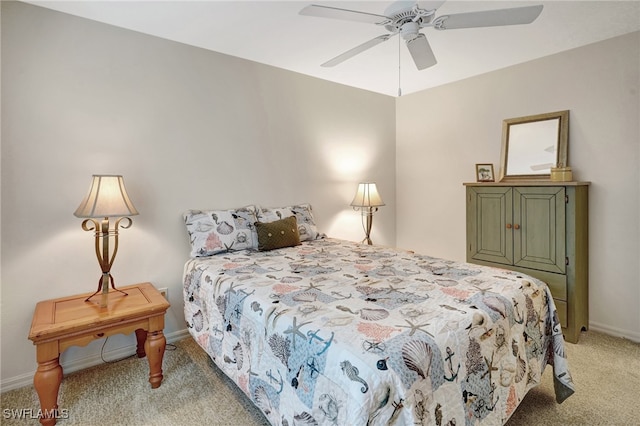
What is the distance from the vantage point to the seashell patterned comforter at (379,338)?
115 cm

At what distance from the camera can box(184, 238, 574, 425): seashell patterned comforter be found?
1.15 meters

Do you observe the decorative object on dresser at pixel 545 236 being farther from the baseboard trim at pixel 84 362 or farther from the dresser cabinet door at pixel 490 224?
the baseboard trim at pixel 84 362

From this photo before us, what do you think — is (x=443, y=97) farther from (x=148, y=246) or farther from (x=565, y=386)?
(x=148, y=246)

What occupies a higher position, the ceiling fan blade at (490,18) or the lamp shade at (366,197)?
the ceiling fan blade at (490,18)

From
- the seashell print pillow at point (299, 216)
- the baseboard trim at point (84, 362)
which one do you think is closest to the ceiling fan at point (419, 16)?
the seashell print pillow at point (299, 216)

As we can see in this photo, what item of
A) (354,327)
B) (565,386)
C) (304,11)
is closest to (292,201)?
(304,11)

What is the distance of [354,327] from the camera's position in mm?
1307

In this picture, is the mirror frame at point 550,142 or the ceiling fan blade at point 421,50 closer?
the ceiling fan blade at point 421,50

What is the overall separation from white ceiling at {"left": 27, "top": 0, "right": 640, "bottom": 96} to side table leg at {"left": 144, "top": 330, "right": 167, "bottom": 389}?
6.98ft

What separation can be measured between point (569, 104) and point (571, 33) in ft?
2.03

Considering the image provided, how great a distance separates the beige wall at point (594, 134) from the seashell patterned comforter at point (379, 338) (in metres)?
1.48

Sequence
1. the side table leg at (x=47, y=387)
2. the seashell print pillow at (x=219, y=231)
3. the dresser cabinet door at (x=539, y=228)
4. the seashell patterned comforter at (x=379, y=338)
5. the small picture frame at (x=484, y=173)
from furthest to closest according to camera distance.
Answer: the small picture frame at (x=484, y=173)
the dresser cabinet door at (x=539, y=228)
the seashell print pillow at (x=219, y=231)
the side table leg at (x=47, y=387)
the seashell patterned comforter at (x=379, y=338)

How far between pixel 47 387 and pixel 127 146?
160cm

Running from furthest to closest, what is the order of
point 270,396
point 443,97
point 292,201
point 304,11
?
point 443,97 < point 292,201 < point 304,11 < point 270,396
